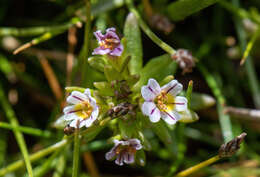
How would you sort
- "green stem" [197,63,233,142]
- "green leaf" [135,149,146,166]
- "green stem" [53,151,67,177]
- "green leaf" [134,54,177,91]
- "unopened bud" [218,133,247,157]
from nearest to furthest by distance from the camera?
"unopened bud" [218,133,247,157] < "green leaf" [135,149,146,166] < "green leaf" [134,54,177,91] < "green stem" [53,151,67,177] < "green stem" [197,63,233,142]

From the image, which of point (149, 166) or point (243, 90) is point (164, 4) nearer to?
point (243, 90)

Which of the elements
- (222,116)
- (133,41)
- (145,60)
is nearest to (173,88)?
(133,41)

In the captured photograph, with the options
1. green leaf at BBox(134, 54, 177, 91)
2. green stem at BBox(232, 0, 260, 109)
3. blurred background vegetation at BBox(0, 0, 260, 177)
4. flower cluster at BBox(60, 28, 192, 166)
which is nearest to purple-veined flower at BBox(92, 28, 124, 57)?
flower cluster at BBox(60, 28, 192, 166)

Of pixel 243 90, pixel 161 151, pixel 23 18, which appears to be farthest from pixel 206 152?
pixel 23 18

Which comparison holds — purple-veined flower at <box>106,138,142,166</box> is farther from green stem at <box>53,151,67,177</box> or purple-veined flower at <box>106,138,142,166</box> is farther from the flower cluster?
green stem at <box>53,151,67,177</box>

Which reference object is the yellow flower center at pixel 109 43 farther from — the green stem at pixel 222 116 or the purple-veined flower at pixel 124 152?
the green stem at pixel 222 116
